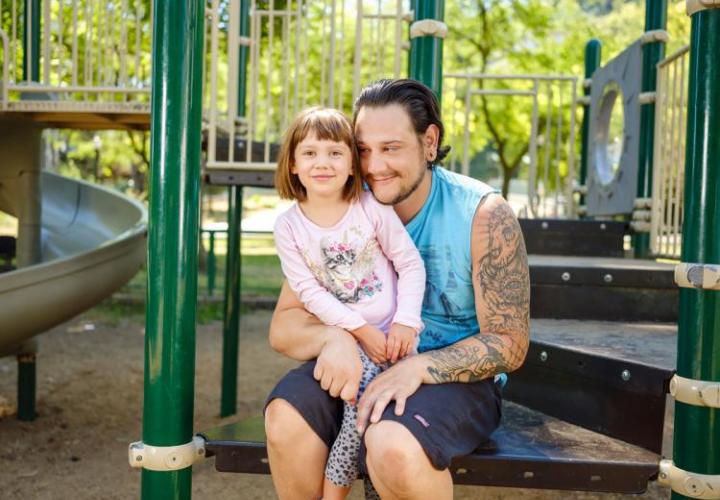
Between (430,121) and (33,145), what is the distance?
385 centimetres

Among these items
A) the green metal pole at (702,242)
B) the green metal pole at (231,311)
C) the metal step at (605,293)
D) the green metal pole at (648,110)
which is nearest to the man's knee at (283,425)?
the green metal pole at (702,242)

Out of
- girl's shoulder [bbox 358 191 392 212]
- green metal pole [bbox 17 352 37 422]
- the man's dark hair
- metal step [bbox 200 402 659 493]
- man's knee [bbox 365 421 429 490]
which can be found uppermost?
the man's dark hair

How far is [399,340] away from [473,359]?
22cm

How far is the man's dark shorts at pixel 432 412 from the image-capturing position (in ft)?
6.42

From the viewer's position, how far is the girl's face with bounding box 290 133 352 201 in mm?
2215

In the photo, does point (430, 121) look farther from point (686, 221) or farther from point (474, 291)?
point (686, 221)

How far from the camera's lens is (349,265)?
2.27m

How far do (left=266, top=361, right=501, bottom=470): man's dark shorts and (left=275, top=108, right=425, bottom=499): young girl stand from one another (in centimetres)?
14

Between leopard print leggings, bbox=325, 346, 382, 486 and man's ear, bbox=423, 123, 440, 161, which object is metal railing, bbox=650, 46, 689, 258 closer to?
man's ear, bbox=423, 123, 440, 161

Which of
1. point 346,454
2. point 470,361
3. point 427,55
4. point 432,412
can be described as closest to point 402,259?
point 470,361

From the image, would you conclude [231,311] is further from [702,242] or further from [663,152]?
[702,242]

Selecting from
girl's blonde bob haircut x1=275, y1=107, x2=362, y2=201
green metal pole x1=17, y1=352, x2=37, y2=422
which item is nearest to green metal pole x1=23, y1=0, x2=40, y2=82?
green metal pole x1=17, y1=352, x2=37, y2=422

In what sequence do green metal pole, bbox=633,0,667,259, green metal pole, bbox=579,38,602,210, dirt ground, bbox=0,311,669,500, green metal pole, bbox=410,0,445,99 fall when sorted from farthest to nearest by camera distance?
green metal pole, bbox=579,38,602,210 < green metal pole, bbox=633,0,667,259 < dirt ground, bbox=0,311,669,500 < green metal pole, bbox=410,0,445,99

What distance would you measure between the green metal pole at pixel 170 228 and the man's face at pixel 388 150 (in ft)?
1.65
